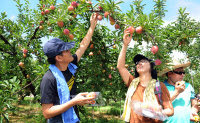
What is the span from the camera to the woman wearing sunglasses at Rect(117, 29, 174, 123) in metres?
1.43

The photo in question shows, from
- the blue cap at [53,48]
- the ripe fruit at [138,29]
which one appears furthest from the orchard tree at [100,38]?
the blue cap at [53,48]

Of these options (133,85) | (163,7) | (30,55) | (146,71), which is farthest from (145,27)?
(30,55)

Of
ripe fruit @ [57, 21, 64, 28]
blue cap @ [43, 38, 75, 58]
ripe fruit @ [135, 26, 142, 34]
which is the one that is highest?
ripe fruit @ [57, 21, 64, 28]

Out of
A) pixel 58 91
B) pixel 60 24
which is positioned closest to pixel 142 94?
pixel 58 91

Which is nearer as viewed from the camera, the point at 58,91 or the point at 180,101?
the point at 58,91

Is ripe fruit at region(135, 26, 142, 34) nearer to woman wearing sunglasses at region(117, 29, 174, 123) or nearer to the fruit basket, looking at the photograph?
woman wearing sunglasses at region(117, 29, 174, 123)

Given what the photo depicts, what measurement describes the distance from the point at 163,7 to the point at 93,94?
324 centimetres

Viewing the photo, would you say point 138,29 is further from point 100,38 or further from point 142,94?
point 100,38

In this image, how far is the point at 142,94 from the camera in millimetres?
1653

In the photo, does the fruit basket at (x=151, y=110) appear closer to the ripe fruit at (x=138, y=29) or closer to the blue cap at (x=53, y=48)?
the ripe fruit at (x=138, y=29)

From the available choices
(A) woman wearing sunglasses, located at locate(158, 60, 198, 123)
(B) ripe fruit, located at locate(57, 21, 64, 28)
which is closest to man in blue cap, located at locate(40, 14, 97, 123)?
(B) ripe fruit, located at locate(57, 21, 64, 28)

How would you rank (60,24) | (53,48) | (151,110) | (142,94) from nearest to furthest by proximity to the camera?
(151,110) < (53,48) < (142,94) < (60,24)

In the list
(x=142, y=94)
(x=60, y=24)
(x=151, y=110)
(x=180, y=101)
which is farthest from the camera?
(x=180, y=101)

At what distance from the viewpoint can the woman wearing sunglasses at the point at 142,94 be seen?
1.43 metres
